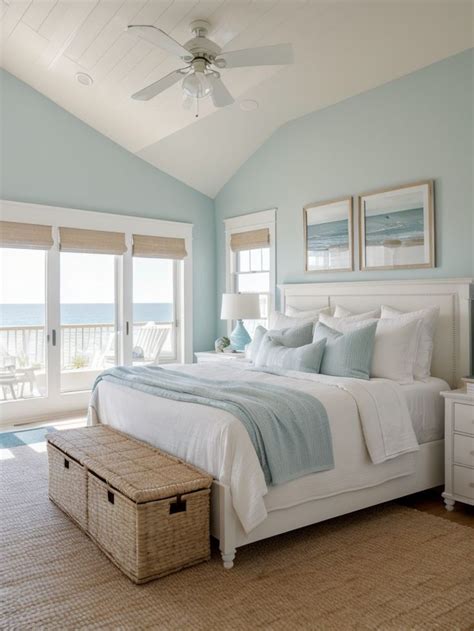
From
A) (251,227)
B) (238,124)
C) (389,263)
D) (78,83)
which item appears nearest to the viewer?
(389,263)

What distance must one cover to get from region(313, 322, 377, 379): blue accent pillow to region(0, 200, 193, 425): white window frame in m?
3.01

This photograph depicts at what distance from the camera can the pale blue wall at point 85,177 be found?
523 centimetres

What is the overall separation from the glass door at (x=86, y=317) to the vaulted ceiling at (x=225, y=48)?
55.2 inches

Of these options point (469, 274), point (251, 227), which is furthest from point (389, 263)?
point (251, 227)

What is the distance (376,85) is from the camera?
442 centimetres

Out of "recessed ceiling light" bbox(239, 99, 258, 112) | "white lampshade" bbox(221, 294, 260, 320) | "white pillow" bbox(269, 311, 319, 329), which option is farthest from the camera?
"white lampshade" bbox(221, 294, 260, 320)

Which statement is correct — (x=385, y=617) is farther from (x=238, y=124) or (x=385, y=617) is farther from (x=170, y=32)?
(x=238, y=124)

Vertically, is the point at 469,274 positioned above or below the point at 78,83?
below

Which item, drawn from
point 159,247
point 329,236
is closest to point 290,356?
point 329,236

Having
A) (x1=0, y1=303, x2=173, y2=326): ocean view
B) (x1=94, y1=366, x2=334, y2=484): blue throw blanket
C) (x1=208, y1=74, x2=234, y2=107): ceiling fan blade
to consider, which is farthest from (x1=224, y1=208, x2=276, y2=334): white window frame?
(x1=94, y1=366, x2=334, y2=484): blue throw blanket

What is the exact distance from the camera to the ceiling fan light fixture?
3514 millimetres

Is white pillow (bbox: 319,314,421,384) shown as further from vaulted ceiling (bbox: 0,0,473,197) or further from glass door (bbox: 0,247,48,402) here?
glass door (bbox: 0,247,48,402)

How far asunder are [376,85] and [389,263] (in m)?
1.49

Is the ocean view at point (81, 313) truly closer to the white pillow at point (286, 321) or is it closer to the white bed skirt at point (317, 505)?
the white pillow at point (286, 321)
